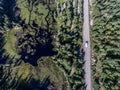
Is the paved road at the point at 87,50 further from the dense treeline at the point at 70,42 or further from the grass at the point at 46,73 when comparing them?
the grass at the point at 46,73

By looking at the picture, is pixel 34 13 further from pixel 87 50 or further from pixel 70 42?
pixel 87 50

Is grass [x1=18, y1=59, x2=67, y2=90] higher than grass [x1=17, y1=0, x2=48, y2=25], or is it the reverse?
grass [x1=17, y1=0, x2=48, y2=25]

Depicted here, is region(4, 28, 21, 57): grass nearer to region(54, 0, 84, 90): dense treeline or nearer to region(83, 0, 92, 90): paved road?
region(54, 0, 84, 90): dense treeline

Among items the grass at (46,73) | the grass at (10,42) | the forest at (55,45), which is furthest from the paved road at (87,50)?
the grass at (10,42)

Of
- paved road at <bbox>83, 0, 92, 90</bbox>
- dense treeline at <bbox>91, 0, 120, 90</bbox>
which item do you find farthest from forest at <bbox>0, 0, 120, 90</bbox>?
paved road at <bbox>83, 0, 92, 90</bbox>

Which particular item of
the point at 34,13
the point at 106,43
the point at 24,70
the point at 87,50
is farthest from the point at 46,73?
the point at 34,13

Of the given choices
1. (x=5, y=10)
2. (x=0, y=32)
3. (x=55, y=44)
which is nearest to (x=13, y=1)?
(x=5, y=10)

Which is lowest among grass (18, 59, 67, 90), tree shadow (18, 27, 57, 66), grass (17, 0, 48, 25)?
grass (18, 59, 67, 90)

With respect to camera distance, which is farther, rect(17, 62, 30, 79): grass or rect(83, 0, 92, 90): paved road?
rect(17, 62, 30, 79): grass
